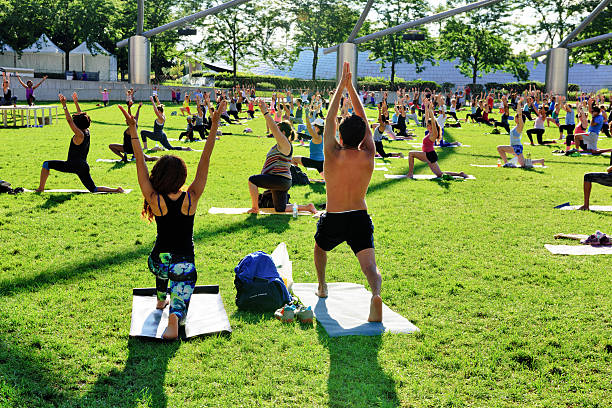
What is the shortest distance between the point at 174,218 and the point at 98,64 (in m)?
64.9

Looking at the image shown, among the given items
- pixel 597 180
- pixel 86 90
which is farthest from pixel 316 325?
pixel 86 90

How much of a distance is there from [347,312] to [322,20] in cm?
6050

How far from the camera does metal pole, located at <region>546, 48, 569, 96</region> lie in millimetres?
36375

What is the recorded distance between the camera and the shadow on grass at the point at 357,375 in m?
4.04

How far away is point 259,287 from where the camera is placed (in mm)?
5723

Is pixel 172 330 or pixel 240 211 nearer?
pixel 172 330

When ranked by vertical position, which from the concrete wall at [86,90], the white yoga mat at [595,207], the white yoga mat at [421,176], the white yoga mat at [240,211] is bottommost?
the white yoga mat at [240,211]

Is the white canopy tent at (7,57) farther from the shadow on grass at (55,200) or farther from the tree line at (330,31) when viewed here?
the shadow on grass at (55,200)

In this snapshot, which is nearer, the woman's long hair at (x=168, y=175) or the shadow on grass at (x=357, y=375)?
the shadow on grass at (x=357, y=375)

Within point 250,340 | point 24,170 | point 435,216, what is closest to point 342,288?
point 250,340

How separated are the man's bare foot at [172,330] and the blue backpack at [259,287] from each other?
92 centimetres

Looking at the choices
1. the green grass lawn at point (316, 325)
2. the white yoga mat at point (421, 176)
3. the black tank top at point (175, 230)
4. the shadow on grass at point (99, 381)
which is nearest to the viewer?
the shadow on grass at point (99, 381)

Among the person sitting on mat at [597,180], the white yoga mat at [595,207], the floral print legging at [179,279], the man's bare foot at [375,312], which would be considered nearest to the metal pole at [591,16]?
the white yoga mat at [595,207]

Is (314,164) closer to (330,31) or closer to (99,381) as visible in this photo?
(99,381)
